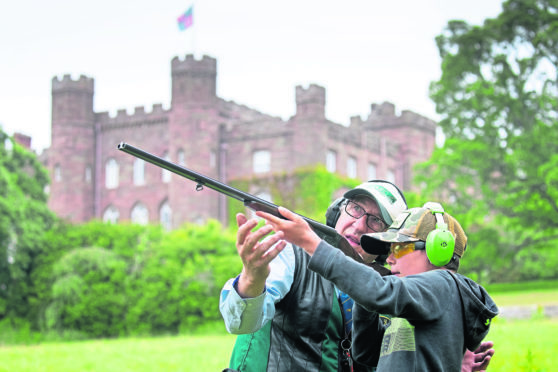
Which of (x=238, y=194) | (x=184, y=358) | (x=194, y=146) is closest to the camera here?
(x=238, y=194)

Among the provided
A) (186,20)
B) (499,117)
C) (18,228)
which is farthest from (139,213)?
(499,117)

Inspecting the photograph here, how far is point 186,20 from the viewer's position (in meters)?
47.0

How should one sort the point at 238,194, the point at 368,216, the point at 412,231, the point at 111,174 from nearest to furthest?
1. the point at 412,231
2. the point at 238,194
3. the point at 368,216
4. the point at 111,174

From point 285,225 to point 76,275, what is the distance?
2793cm

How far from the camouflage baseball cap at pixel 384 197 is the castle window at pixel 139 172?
154 ft

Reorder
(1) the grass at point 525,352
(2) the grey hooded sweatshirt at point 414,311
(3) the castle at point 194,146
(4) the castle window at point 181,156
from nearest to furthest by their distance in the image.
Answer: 1. (2) the grey hooded sweatshirt at point 414,311
2. (1) the grass at point 525,352
3. (3) the castle at point 194,146
4. (4) the castle window at point 181,156

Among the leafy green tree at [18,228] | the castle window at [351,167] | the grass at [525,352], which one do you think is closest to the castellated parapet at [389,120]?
the castle window at [351,167]

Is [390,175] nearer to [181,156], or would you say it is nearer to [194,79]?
[181,156]

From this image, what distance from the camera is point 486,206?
1229 inches

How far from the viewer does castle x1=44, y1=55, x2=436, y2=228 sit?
45.9 metres

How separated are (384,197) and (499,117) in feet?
95.9

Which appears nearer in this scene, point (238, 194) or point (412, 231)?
point (412, 231)

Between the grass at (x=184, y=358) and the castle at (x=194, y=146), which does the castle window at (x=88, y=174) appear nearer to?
the castle at (x=194, y=146)

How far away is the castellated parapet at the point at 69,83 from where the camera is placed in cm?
4947
